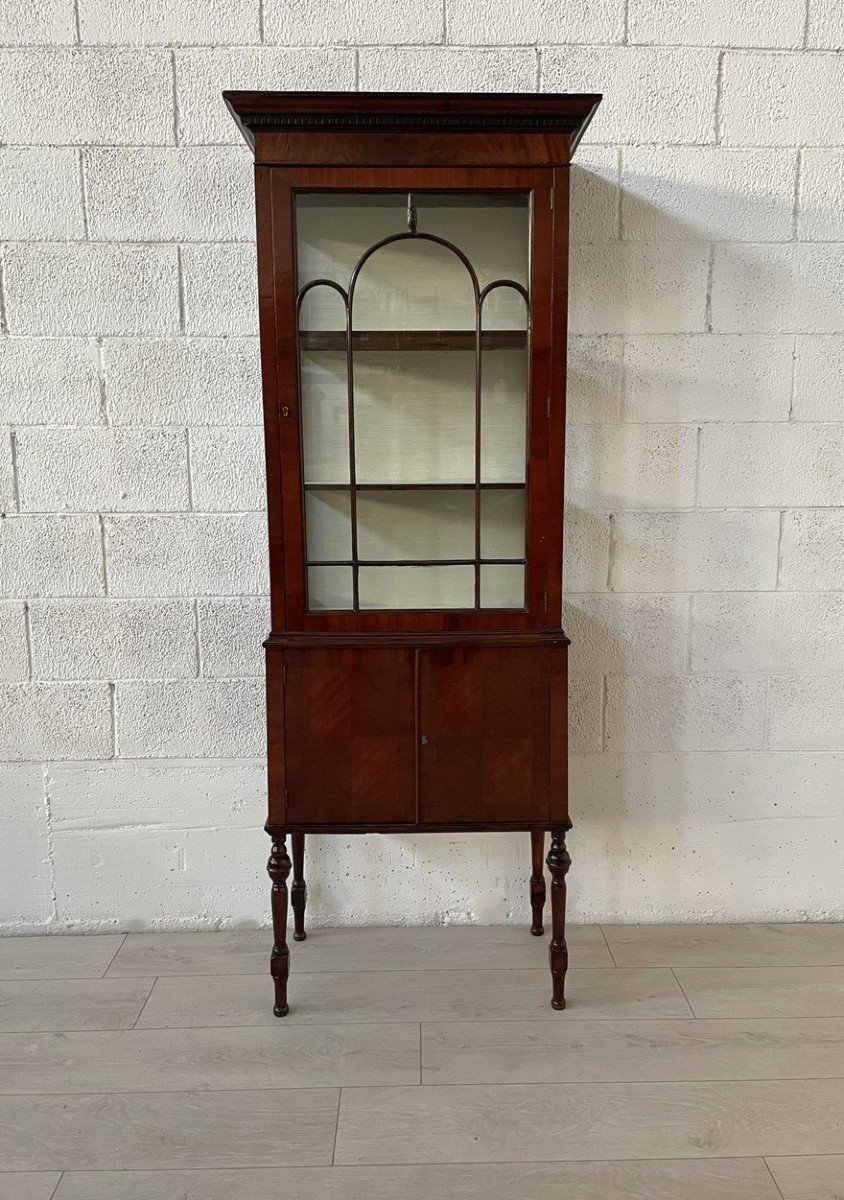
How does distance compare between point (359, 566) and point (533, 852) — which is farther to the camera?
point (533, 852)

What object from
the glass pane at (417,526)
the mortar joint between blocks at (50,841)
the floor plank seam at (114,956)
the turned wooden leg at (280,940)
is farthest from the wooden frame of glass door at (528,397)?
the floor plank seam at (114,956)

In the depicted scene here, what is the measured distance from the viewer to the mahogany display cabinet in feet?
5.81

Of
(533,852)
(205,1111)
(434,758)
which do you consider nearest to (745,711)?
(533,852)

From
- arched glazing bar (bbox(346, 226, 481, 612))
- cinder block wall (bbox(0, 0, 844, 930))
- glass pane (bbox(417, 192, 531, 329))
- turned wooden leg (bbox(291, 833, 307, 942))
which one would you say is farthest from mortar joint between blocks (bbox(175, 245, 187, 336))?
turned wooden leg (bbox(291, 833, 307, 942))

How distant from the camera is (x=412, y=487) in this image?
190 cm

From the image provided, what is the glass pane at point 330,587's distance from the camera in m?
1.89

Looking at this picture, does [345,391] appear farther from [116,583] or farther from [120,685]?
[120,685]

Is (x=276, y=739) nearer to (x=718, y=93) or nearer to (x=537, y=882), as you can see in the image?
(x=537, y=882)

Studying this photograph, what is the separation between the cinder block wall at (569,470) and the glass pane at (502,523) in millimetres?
393

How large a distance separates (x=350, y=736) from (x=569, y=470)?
0.86 m

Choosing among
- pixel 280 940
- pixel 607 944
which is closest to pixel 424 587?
pixel 280 940

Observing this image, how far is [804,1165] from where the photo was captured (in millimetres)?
1576

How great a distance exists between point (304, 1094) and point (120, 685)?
1.06 m

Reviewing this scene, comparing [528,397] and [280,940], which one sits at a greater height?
[528,397]
